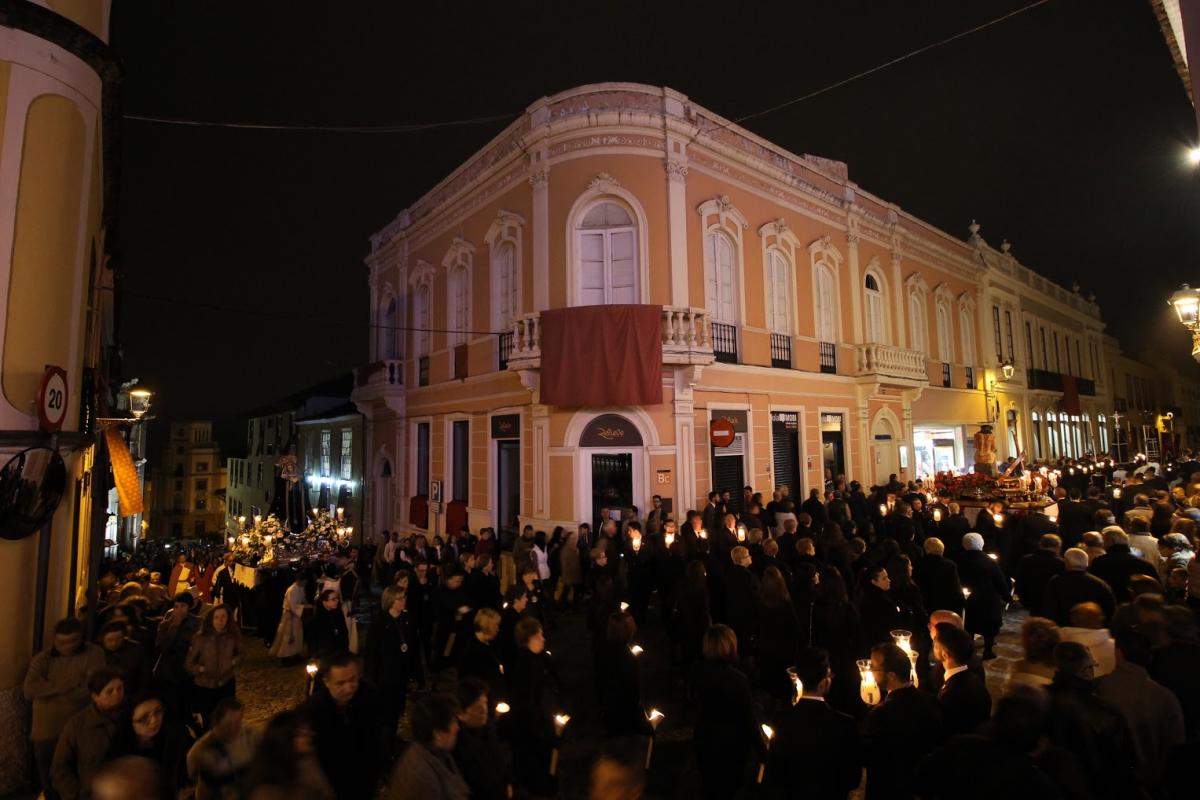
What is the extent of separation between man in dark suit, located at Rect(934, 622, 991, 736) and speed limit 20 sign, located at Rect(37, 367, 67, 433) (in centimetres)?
744

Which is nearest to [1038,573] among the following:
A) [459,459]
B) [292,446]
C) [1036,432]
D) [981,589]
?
[981,589]

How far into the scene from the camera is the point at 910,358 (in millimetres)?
19578

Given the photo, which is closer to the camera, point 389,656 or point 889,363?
point 389,656

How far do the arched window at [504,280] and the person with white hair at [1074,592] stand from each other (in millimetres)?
12317

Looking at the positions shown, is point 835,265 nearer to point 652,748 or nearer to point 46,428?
point 652,748

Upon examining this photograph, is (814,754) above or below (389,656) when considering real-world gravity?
above

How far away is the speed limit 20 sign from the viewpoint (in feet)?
17.2

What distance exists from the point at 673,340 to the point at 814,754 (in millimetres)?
10053

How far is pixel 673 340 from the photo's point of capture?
12.8 meters

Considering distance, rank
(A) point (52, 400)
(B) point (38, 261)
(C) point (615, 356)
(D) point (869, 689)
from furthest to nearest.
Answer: (C) point (615, 356) → (B) point (38, 261) → (A) point (52, 400) → (D) point (869, 689)

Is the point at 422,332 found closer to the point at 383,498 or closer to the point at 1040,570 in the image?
the point at 383,498

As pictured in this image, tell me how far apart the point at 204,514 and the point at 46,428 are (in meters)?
77.6

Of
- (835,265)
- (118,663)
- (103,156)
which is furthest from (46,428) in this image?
(835,265)

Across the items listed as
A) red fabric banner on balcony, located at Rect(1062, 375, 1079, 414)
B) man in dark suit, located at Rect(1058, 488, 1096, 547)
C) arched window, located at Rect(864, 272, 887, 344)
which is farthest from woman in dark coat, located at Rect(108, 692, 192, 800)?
red fabric banner on balcony, located at Rect(1062, 375, 1079, 414)
